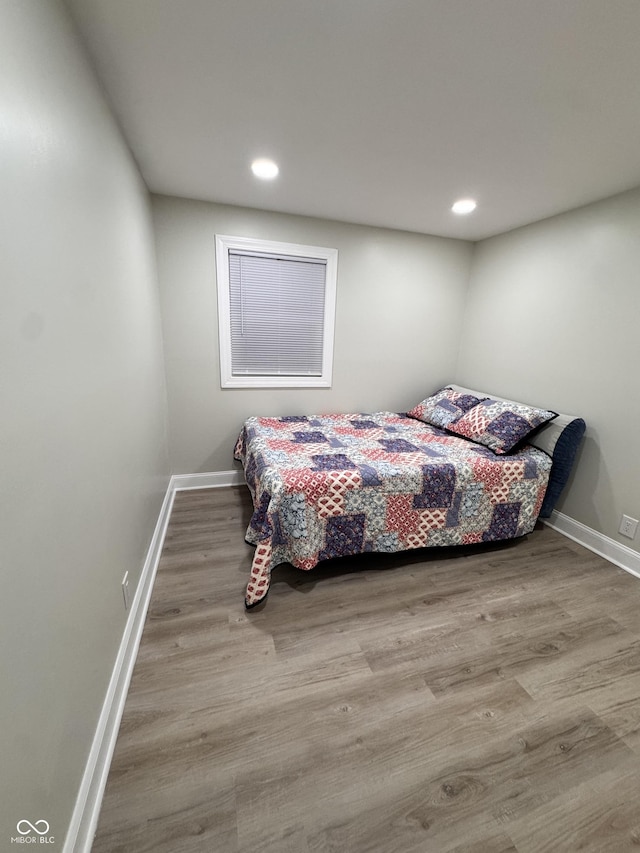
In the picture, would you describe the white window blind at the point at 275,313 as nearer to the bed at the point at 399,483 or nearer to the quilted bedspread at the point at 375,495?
the bed at the point at 399,483

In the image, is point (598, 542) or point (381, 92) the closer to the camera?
point (381, 92)

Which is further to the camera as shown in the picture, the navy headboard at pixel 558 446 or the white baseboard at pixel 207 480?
the white baseboard at pixel 207 480

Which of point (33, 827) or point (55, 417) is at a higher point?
point (55, 417)

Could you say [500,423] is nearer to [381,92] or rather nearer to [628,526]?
[628,526]

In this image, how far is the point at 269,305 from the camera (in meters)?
2.93

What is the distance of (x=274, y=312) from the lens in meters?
2.96

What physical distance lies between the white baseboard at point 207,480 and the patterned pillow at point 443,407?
1836mm

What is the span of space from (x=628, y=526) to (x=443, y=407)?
152cm

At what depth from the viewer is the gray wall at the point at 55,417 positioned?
68 cm

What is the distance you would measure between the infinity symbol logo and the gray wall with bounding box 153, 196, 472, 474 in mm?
2425

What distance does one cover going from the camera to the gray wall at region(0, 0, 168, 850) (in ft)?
2.23

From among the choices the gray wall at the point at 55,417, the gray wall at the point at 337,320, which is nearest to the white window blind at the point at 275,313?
the gray wall at the point at 337,320

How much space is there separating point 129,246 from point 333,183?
1330mm

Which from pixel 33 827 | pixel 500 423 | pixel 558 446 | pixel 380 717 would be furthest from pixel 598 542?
pixel 33 827
